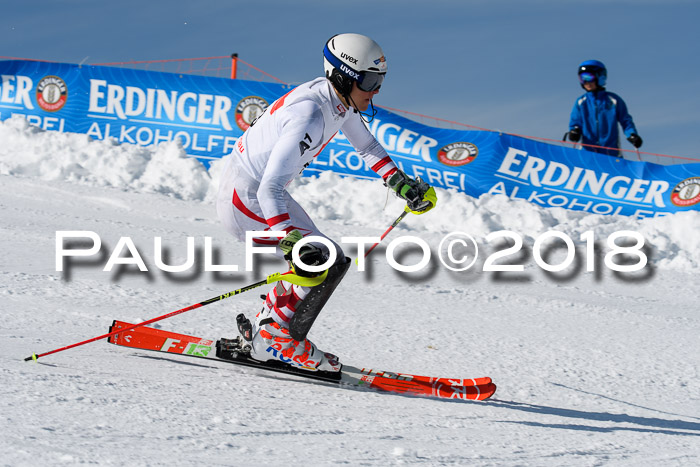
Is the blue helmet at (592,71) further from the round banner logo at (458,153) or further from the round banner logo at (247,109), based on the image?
the round banner logo at (247,109)

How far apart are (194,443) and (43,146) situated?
876cm

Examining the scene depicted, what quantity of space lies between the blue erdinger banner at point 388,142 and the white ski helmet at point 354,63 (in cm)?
646

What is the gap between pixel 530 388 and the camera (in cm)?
426

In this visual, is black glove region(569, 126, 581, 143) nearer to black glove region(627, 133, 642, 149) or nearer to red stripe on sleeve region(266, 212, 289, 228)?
black glove region(627, 133, 642, 149)

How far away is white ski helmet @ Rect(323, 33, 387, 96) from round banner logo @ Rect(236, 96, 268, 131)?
663 centimetres

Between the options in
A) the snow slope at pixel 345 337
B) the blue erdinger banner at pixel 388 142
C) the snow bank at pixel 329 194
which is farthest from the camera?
the blue erdinger banner at pixel 388 142

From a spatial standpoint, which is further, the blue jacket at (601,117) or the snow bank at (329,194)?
the blue jacket at (601,117)

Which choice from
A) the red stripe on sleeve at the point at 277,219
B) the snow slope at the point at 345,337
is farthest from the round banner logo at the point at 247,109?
the red stripe on sleeve at the point at 277,219

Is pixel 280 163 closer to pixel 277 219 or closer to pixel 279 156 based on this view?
pixel 279 156

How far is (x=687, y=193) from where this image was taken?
10.2m

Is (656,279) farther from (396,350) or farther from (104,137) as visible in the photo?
(104,137)

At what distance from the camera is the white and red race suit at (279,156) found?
342 cm

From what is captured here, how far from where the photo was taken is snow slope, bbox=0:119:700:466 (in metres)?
2.78

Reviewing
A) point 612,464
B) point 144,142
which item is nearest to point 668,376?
point 612,464
